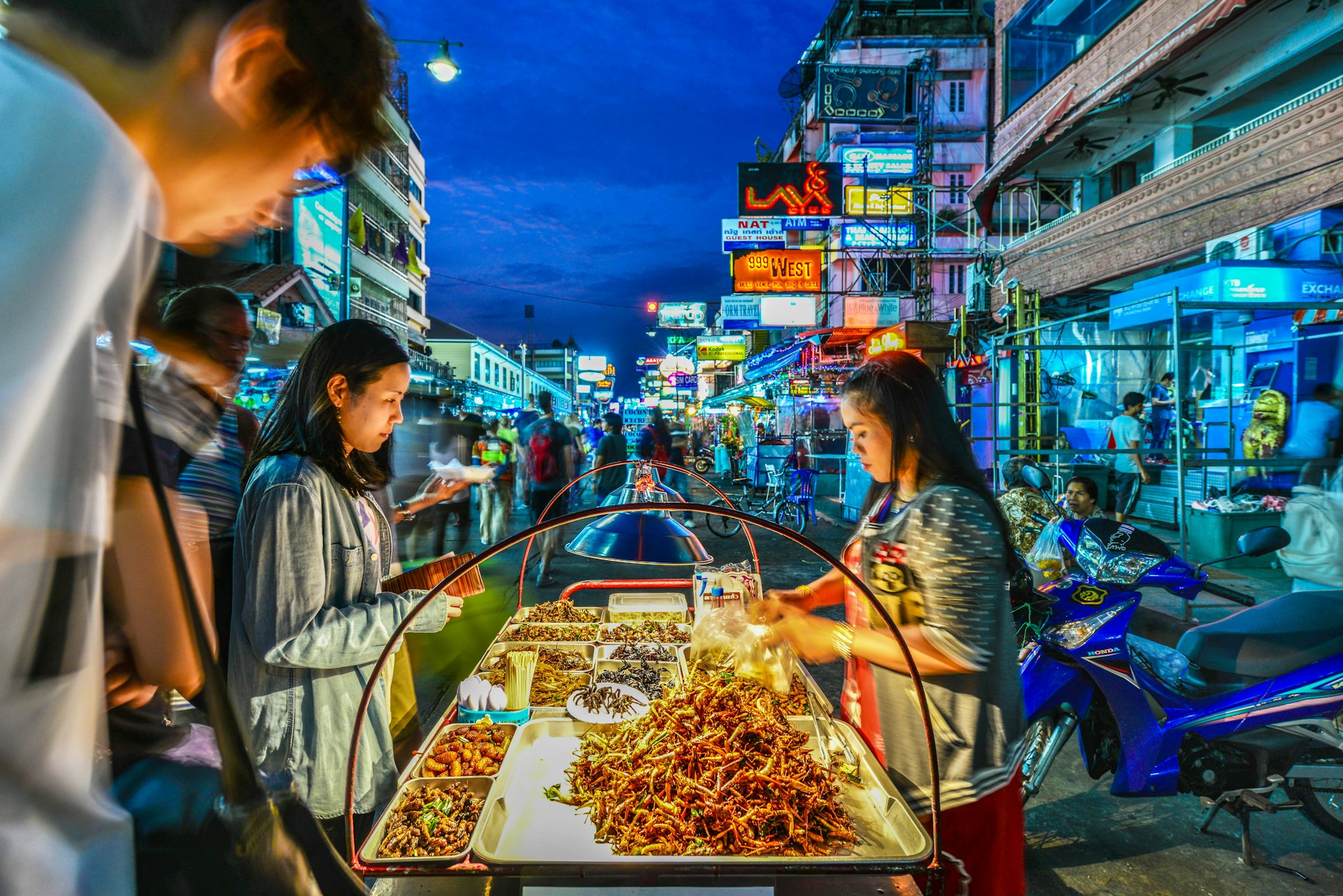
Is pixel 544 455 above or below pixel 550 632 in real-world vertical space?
above

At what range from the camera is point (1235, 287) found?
746 centimetres

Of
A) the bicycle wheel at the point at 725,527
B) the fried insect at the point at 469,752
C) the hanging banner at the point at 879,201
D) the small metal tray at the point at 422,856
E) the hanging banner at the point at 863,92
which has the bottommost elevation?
the bicycle wheel at the point at 725,527

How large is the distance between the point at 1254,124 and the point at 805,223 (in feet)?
29.4

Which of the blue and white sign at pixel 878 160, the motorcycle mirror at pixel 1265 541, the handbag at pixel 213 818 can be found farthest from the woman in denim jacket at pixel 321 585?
the blue and white sign at pixel 878 160

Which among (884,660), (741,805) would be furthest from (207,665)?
(884,660)

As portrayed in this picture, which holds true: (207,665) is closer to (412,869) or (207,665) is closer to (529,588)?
(412,869)

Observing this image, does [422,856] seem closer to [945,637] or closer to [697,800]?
[697,800]

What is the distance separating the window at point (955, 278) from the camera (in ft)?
99.7

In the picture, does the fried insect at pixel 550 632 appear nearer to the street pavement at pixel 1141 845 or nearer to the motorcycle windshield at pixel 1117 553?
the street pavement at pixel 1141 845

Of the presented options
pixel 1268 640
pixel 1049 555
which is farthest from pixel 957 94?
pixel 1268 640

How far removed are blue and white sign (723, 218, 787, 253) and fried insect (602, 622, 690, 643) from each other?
588 inches

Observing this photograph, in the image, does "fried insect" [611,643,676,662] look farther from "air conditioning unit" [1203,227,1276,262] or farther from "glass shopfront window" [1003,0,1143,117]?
"glass shopfront window" [1003,0,1143,117]

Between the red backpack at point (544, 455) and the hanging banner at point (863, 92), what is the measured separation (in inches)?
575

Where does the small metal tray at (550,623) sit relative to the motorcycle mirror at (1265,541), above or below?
below
